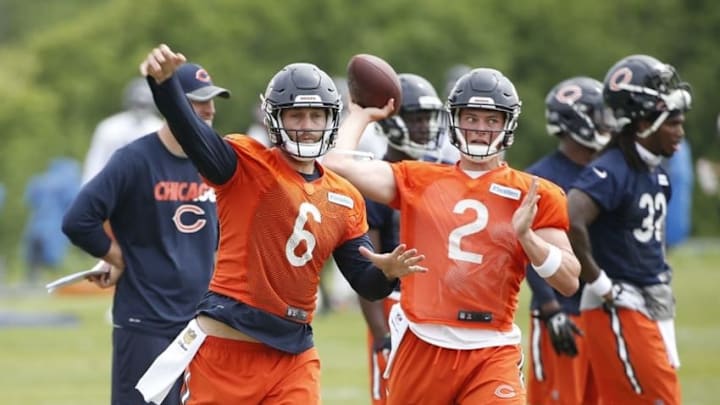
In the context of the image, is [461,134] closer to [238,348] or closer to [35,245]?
[238,348]

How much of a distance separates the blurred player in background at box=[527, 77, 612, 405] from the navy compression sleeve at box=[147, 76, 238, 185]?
326cm

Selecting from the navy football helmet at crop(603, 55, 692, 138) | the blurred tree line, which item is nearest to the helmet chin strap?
the navy football helmet at crop(603, 55, 692, 138)

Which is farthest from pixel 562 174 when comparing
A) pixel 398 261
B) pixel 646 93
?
pixel 398 261

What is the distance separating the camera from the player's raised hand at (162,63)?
20.8 feet

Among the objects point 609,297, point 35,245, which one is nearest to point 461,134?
point 609,297

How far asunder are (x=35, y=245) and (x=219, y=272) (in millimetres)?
17288

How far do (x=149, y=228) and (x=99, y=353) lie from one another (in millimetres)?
7913

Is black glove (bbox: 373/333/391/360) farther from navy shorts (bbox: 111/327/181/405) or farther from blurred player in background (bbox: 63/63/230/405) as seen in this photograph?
navy shorts (bbox: 111/327/181/405)

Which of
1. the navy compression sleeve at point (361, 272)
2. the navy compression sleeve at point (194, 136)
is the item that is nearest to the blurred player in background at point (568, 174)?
the navy compression sleeve at point (361, 272)

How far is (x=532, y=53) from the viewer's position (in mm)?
36375

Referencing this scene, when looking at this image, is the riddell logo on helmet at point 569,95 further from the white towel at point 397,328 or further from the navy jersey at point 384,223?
the white towel at point 397,328

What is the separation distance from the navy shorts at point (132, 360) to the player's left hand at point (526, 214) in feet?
7.31

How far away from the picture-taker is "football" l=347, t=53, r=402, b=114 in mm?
7715

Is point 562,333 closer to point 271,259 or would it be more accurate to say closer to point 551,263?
point 551,263
